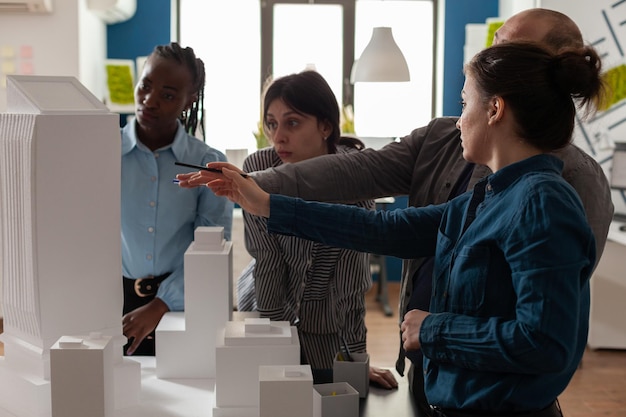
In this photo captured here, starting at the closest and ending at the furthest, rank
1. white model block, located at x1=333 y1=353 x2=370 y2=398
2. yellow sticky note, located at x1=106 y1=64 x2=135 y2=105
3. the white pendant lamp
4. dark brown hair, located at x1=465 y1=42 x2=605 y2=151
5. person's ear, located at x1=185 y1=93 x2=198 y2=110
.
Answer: dark brown hair, located at x1=465 y1=42 x2=605 y2=151, white model block, located at x1=333 y1=353 x2=370 y2=398, person's ear, located at x1=185 y1=93 x2=198 y2=110, the white pendant lamp, yellow sticky note, located at x1=106 y1=64 x2=135 y2=105

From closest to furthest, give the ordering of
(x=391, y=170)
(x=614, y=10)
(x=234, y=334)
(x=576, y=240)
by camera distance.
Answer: (x=576, y=240) < (x=234, y=334) < (x=391, y=170) < (x=614, y=10)

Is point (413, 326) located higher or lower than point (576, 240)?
lower

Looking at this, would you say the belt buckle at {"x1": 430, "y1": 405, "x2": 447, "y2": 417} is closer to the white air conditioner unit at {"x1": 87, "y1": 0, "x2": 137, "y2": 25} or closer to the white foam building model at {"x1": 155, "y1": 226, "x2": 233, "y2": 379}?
the white foam building model at {"x1": 155, "y1": 226, "x2": 233, "y2": 379}

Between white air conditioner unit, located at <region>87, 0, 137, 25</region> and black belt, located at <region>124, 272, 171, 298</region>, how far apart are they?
11.3 ft

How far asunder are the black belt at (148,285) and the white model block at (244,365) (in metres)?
0.60

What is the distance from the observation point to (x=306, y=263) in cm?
195

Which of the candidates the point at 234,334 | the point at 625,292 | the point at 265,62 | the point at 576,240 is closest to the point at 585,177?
the point at 576,240

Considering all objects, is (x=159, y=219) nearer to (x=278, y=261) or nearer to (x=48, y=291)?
(x=278, y=261)

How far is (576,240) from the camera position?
1.02m

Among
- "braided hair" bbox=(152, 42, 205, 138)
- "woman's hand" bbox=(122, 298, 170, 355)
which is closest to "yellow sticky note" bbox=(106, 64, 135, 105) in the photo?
"braided hair" bbox=(152, 42, 205, 138)

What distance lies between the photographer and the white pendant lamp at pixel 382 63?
4547 mm

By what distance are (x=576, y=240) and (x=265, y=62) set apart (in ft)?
17.2

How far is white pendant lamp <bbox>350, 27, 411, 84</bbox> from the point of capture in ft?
14.9

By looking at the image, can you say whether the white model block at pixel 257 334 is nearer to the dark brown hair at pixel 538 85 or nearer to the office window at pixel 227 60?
the dark brown hair at pixel 538 85
